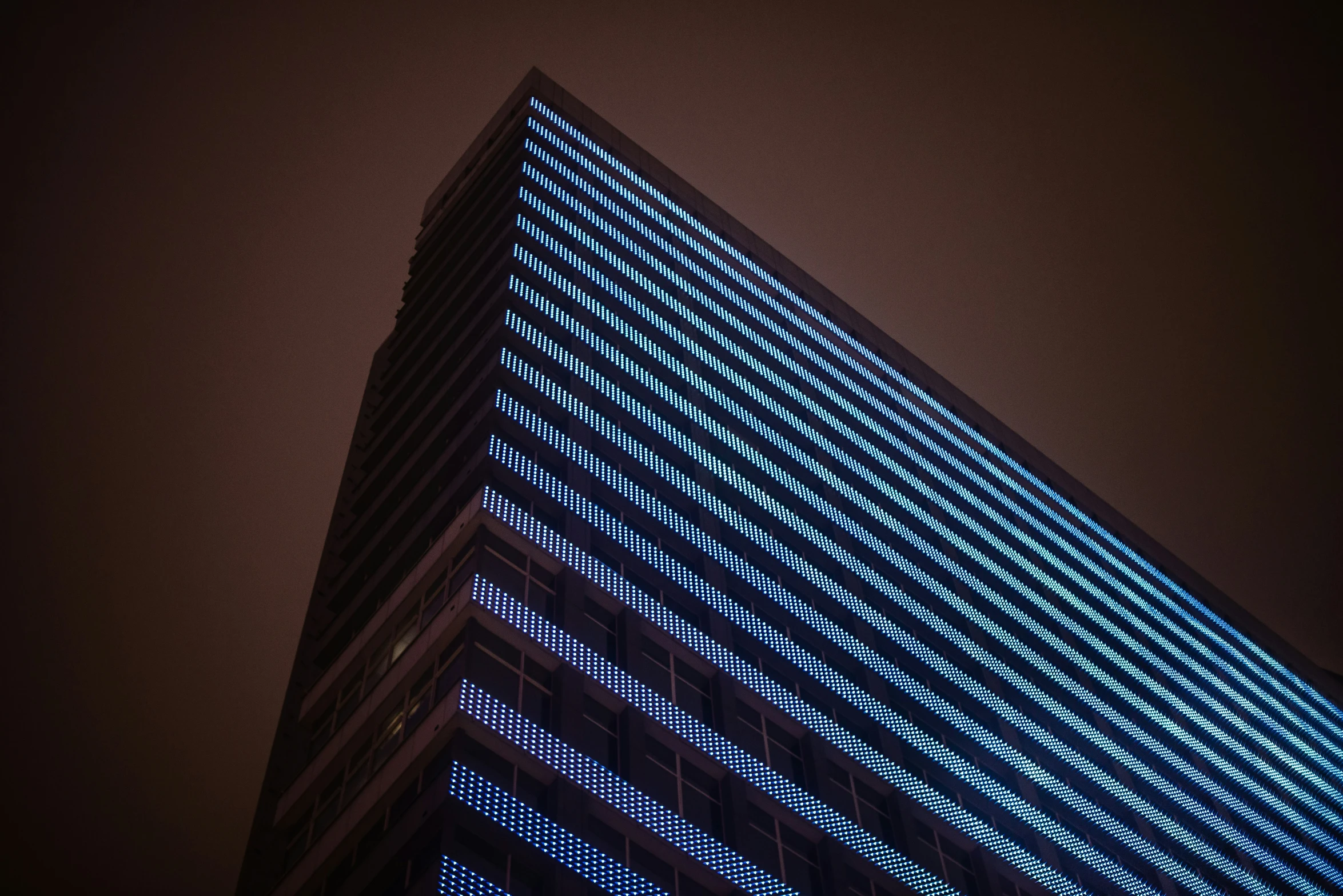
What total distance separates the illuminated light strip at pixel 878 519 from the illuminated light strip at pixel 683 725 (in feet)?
45.0

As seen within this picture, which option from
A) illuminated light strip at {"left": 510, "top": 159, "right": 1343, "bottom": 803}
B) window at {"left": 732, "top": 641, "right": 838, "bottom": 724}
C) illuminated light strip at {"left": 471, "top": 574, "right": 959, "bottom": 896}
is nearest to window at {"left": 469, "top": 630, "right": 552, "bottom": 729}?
illuminated light strip at {"left": 471, "top": 574, "right": 959, "bottom": 896}

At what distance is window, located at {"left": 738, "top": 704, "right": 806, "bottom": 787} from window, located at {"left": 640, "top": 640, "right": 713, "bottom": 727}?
1287mm

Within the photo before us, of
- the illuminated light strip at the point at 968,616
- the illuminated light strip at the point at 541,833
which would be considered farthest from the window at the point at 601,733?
the illuminated light strip at the point at 968,616

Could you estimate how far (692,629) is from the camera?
3356cm

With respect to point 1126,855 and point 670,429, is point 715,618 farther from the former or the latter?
point 1126,855

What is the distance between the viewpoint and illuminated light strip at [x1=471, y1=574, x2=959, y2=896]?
28297mm

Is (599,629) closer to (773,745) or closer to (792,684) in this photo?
(773,745)

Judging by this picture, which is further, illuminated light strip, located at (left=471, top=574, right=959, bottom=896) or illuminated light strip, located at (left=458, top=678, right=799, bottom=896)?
illuminated light strip, located at (left=471, top=574, right=959, bottom=896)

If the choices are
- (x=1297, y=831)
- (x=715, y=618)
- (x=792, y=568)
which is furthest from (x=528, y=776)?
(x=1297, y=831)

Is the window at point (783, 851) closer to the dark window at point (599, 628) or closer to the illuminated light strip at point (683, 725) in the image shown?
the illuminated light strip at point (683, 725)

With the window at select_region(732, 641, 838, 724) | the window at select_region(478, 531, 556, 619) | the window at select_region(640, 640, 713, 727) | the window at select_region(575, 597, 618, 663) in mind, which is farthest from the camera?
the window at select_region(732, 641, 838, 724)

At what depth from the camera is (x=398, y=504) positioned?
38.5 metres

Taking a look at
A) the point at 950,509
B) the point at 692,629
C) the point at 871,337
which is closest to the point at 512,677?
the point at 692,629

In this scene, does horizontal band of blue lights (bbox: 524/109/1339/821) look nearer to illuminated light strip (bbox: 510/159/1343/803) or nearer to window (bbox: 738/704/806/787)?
illuminated light strip (bbox: 510/159/1343/803)
